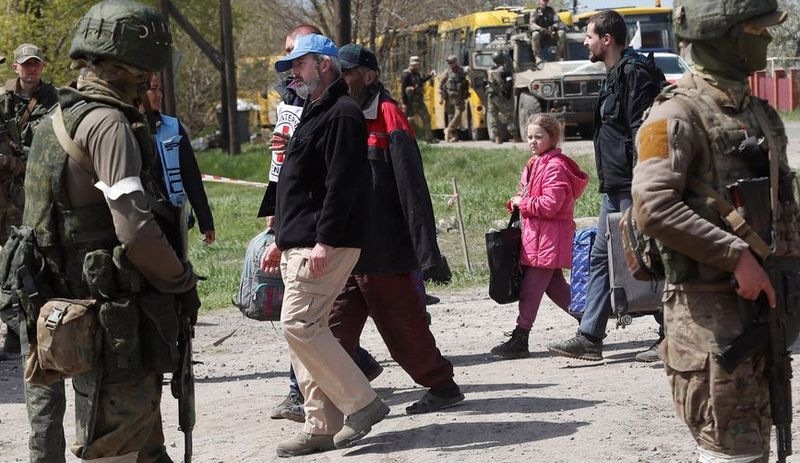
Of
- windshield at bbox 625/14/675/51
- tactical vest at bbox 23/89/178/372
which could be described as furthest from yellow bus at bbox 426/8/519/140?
tactical vest at bbox 23/89/178/372

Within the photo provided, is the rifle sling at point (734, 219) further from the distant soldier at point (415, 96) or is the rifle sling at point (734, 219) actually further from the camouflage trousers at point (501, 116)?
the distant soldier at point (415, 96)

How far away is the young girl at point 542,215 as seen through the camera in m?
8.37

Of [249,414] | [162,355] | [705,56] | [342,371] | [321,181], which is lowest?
[249,414]

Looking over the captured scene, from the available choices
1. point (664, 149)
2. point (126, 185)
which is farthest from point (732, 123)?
point (126, 185)

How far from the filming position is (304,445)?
21.2ft

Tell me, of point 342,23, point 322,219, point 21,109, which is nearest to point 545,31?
point 342,23

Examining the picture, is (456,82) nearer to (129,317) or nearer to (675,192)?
(129,317)

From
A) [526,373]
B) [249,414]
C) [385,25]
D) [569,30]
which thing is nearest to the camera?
[249,414]

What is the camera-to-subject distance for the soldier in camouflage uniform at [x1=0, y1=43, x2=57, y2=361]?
972 cm

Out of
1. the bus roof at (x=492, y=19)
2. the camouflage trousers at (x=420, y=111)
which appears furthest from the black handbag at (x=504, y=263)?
the camouflage trousers at (x=420, y=111)

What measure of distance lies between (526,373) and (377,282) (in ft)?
5.22

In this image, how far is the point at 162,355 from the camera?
190 inches

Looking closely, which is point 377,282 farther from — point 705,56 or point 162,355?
point 705,56

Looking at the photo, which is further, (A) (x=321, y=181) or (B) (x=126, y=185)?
(A) (x=321, y=181)
